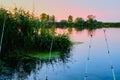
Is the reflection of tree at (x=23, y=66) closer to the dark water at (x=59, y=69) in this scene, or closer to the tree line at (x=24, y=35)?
the dark water at (x=59, y=69)

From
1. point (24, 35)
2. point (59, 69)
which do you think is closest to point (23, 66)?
point (59, 69)

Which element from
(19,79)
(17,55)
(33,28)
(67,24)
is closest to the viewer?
(19,79)

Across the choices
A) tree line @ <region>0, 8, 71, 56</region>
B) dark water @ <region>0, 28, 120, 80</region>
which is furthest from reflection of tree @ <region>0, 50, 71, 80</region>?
tree line @ <region>0, 8, 71, 56</region>

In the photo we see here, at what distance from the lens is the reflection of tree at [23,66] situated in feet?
58.9

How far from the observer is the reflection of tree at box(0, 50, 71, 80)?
58.9 feet

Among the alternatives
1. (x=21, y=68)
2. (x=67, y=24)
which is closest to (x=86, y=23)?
(x=67, y=24)

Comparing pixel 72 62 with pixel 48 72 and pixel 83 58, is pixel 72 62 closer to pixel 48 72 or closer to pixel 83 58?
pixel 83 58

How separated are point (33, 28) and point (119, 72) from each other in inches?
410

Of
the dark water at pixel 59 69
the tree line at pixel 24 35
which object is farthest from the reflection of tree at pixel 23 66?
the tree line at pixel 24 35

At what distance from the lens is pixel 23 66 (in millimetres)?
21016

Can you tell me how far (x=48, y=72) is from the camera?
1927 centimetres

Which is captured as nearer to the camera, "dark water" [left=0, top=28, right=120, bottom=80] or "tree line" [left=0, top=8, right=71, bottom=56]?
"dark water" [left=0, top=28, right=120, bottom=80]

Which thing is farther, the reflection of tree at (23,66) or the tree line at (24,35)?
the tree line at (24,35)

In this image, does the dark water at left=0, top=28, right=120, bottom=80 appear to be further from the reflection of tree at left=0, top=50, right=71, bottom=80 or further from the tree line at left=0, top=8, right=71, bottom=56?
the tree line at left=0, top=8, right=71, bottom=56
